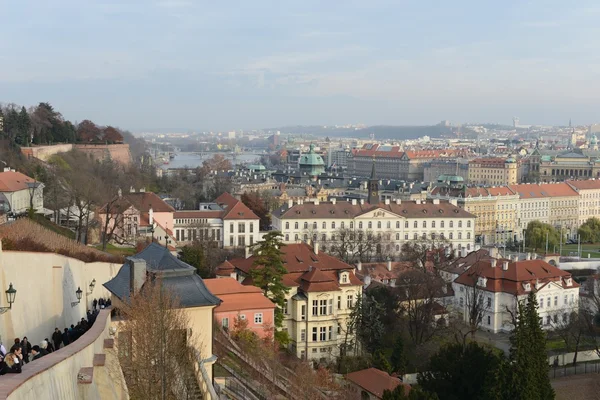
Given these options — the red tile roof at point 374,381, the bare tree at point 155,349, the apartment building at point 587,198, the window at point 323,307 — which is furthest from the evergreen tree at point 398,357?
the apartment building at point 587,198

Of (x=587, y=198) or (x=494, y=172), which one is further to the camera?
(x=494, y=172)

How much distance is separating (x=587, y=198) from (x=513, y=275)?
2446 inches

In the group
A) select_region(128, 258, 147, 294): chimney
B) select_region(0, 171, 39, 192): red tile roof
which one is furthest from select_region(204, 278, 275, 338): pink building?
select_region(0, 171, 39, 192): red tile roof

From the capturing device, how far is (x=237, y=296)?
102ft

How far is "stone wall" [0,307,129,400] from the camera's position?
27.7 ft

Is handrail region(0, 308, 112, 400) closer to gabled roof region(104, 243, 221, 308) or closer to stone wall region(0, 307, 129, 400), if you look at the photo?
stone wall region(0, 307, 129, 400)

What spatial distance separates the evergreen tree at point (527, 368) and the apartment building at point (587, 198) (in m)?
77.0

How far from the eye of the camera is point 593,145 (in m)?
190

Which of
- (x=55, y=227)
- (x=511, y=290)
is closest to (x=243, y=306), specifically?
(x=55, y=227)

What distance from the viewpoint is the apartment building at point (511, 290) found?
135ft

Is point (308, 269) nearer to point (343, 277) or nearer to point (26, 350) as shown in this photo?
point (343, 277)

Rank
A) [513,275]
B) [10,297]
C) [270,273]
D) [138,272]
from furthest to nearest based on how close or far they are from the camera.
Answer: [513,275] → [270,273] → [138,272] → [10,297]

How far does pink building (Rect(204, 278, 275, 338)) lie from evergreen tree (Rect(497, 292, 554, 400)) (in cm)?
1052

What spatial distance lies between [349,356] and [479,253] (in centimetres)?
1842
